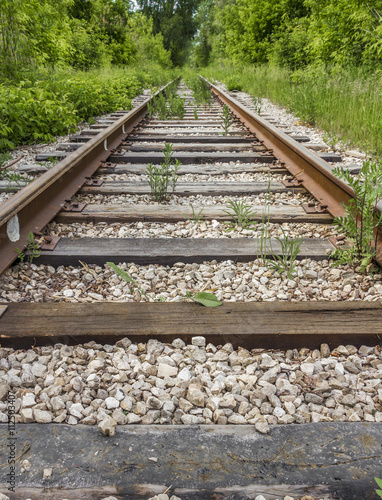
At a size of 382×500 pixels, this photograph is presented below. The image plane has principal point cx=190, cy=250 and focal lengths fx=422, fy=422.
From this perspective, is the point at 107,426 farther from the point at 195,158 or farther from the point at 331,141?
the point at 331,141

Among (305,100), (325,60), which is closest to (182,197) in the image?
(305,100)

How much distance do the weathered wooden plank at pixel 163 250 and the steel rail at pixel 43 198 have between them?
0.57ft

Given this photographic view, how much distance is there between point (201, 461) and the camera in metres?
1.01

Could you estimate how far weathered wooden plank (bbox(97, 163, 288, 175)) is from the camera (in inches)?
144

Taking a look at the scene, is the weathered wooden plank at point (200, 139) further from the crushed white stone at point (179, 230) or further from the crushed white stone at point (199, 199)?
the crushed white stone at point (179, 230)

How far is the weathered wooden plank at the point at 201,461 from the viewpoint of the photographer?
0.94 m

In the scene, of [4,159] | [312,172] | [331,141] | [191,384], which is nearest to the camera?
[191,384]

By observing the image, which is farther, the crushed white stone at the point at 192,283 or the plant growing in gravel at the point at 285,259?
the plant growing in gravel at the point at 285,259

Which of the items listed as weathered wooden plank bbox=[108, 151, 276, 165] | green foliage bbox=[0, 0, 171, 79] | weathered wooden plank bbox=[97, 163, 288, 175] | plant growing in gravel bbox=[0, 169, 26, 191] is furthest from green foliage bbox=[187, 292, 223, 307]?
green foliage bbox=[0, 0, 171, 79]

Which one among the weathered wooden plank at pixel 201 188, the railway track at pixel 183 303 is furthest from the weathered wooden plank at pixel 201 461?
the weathered wooden plank at pixel 201 188

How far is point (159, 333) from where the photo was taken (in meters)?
1.48

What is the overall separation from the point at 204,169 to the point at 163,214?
1207mm

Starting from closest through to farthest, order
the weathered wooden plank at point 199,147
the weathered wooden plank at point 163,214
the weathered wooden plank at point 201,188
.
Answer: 1. the weathered wooden plank at point 163,214
2. the weathered wooden plank at point 201,188
3. the weathered wooden plank at point 199,147

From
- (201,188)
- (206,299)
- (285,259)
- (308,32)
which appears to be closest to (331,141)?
(201,188)
